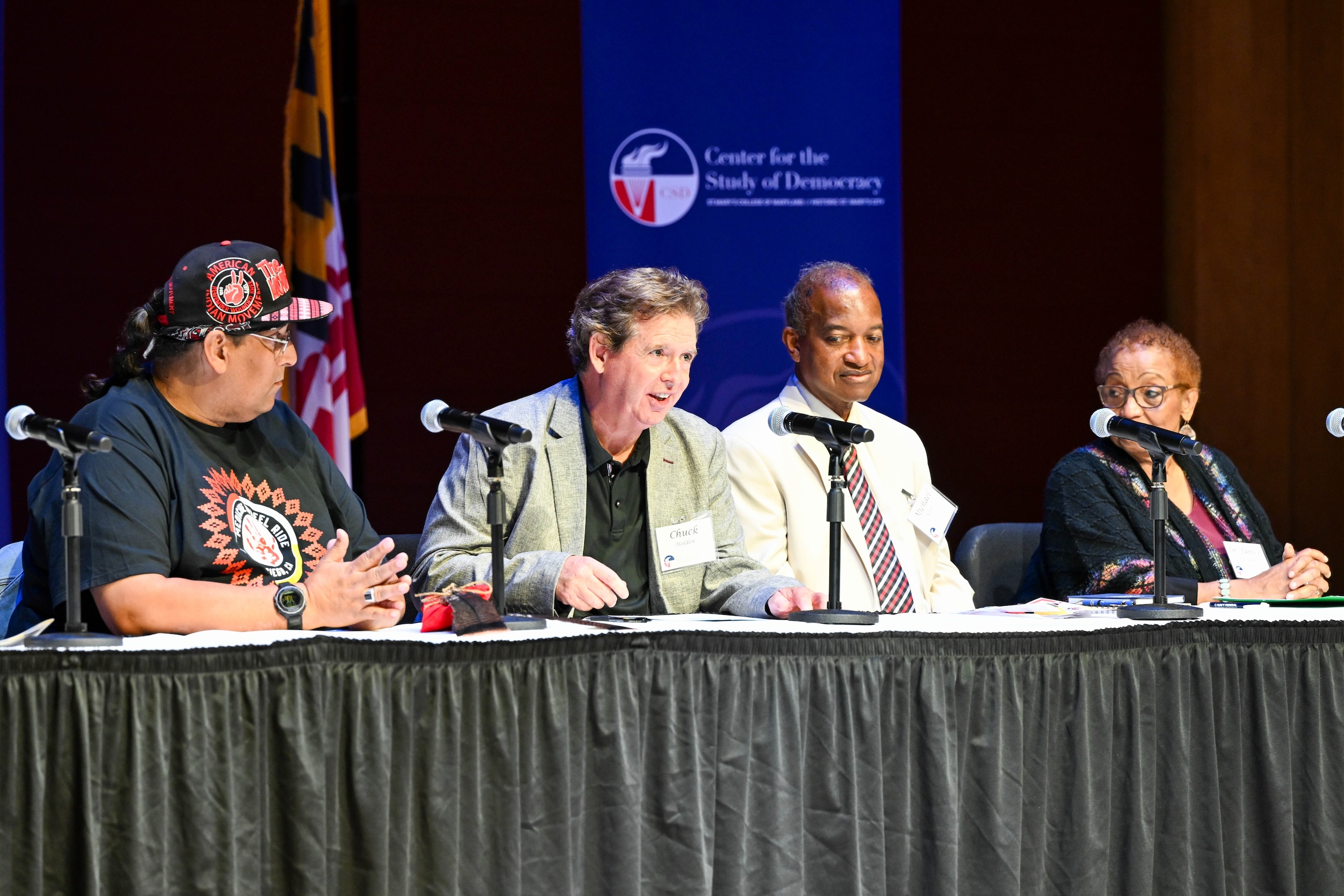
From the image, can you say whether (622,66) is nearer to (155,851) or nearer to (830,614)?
(830,614)

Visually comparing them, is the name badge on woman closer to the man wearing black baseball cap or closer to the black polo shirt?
the black polo shirt

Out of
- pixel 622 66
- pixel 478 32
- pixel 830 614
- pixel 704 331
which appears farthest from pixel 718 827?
pixel 478 32

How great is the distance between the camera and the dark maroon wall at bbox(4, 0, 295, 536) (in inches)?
177

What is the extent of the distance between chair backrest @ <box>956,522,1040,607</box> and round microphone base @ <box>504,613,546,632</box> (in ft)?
5.75

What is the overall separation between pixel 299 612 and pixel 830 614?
0.87 meters

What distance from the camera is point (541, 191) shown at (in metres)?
5.06

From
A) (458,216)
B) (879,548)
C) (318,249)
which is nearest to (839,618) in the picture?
(879,548)

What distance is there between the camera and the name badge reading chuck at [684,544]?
8.50 feet

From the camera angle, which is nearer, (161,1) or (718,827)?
(718,827)

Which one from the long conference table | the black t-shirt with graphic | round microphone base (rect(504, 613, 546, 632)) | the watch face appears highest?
the black t-shirt with graphic

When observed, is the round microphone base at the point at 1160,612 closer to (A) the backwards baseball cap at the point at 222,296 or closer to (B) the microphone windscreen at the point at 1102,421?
(B) the microphone windscreen at the point at 1102,421

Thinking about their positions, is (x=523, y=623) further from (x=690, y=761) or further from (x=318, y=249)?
(x=318, y=249)


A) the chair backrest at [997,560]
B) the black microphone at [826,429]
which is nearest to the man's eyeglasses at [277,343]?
the black microphone at [826,429]

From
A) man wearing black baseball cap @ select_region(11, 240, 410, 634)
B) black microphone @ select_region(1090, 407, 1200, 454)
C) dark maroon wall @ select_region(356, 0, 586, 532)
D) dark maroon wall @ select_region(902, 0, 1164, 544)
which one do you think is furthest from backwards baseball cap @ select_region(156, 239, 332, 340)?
dark maroon wall @ select_region(902, 0, 1164, 544)
